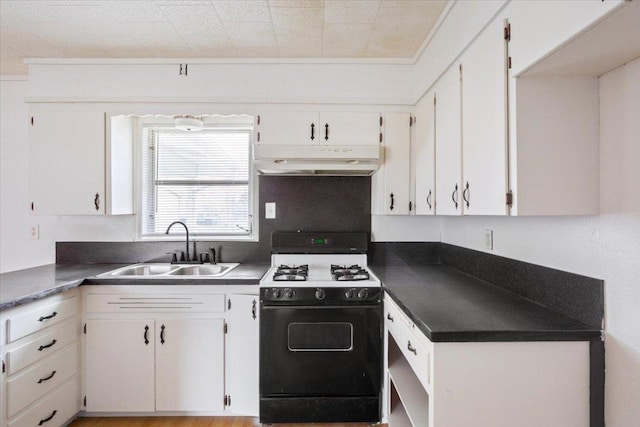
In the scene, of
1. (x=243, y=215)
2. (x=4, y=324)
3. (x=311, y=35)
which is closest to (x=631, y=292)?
(x=311, y=35)

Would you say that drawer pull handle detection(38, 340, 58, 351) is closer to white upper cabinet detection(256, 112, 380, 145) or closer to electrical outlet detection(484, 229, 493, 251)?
white upper cabinet detection(256, 112, 380, 145)

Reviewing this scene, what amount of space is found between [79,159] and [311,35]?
1877 millimetres

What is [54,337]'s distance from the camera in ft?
6.46

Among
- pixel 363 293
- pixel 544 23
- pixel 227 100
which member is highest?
pixel 227 100

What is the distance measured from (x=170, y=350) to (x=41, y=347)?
26.3 inches

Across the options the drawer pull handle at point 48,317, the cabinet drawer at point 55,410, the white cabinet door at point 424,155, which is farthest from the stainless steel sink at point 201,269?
the white cabinet door at point 424,155

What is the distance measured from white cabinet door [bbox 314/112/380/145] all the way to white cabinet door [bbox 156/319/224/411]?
4.82 feet

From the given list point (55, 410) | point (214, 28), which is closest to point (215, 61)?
point (214, 28)

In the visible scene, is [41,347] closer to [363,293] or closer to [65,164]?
[65,164]

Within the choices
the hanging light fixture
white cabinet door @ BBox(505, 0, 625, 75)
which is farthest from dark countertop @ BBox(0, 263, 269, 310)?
white cabinet door @ BBox(505, 0, 625, 75)

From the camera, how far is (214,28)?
6.94 ft

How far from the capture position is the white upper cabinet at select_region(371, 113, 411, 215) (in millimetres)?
2453

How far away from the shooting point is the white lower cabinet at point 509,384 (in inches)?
47.4

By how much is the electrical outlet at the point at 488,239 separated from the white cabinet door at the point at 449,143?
33 cm
